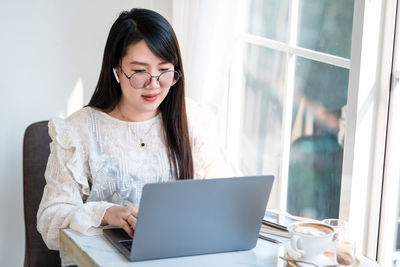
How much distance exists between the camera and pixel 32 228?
81.1 inches

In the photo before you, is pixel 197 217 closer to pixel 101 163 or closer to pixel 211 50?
pixel 101 163

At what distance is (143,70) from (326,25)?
23.6 inches

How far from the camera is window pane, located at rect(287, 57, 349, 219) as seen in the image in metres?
1.95

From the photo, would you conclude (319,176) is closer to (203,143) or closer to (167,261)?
(203,143)

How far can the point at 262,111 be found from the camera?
2381 millimetres

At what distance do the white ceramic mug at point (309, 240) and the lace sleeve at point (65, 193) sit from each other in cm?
52

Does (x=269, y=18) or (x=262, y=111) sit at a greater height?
(x=269, y=18)

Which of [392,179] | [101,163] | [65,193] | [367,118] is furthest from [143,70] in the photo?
[392,179]

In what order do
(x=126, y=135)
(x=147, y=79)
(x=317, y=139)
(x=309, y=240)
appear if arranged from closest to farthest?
(x=309, y=240) < (x=147, y=79) < (x=126, y=135) < (x=317, y=139)

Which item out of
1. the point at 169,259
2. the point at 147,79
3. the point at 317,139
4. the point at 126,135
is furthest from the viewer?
the point at 317,139

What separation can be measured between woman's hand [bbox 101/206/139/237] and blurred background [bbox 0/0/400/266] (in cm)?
55

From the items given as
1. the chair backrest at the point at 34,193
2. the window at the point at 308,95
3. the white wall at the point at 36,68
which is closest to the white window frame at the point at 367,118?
the window at the point at 308,95

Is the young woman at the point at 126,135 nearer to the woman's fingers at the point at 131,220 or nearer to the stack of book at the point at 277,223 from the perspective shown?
the woman's fingers at the point at 131,220

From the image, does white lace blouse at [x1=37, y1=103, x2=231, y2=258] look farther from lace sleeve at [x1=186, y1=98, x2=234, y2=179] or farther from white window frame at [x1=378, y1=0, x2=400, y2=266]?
white window frame at [x1=378, y1=0, x2=400, y2=266]
